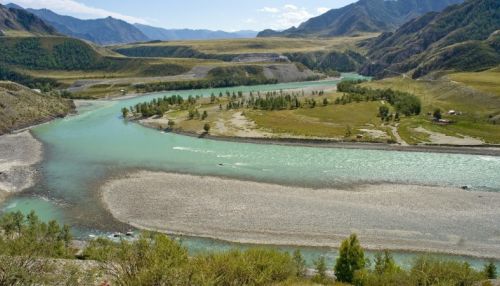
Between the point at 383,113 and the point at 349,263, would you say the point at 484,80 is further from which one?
the point at 349,263

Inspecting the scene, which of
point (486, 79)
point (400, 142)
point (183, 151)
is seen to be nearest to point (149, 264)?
point (183, 151)

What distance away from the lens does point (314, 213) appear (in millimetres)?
60562

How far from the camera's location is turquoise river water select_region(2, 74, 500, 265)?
64.3m

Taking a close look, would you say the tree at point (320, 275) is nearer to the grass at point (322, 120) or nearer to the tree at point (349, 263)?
the tree at point (349, 263)

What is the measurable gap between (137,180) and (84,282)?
149 ft

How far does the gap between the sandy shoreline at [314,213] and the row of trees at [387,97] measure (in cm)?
6863

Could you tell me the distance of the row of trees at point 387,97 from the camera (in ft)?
440

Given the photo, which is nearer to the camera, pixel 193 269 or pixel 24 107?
pixel 193 269

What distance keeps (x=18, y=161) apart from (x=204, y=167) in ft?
127

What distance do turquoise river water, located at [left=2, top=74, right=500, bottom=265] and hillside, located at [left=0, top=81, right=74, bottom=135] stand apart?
16940 mm

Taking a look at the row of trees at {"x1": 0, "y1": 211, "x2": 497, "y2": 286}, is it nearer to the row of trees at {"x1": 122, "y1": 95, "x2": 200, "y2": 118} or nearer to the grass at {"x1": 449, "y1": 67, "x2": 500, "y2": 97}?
the row of trees at {"x1": 122, "y1": 95, "x2": 200, "y2": 118}

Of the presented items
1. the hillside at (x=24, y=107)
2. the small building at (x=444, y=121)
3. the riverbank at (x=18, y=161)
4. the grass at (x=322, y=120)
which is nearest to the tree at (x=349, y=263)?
the riverbank at (x=18, y=161)

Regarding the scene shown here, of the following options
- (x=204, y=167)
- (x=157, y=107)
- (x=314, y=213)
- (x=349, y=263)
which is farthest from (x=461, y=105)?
(x=349, y=263)

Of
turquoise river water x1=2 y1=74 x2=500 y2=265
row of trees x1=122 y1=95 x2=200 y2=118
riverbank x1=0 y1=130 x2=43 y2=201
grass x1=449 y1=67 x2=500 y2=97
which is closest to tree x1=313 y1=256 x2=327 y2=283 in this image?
turquoise river water x1=2 y1=74 x2=500 y2=265
